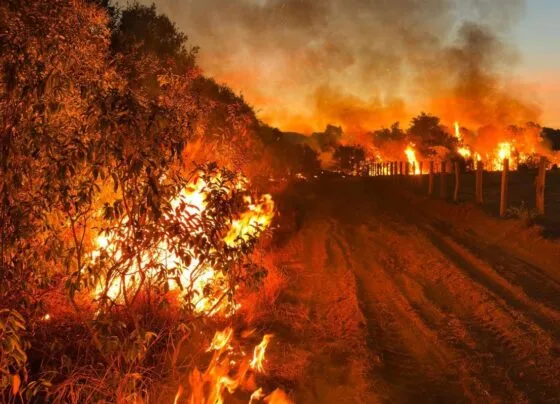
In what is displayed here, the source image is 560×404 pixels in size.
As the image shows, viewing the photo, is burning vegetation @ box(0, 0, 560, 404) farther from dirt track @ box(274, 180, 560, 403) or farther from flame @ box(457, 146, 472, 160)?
flame @ box(457, 146, 472, 160)

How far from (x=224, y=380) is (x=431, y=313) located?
5.59 meters

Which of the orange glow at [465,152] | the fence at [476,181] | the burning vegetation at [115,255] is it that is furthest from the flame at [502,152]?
the burning vegetation at [115,255]

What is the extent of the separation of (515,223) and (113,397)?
15194 millimetres

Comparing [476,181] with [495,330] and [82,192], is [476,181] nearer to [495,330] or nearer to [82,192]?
[495,330]

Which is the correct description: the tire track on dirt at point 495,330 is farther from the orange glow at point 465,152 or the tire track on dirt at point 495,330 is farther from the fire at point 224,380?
the orange glow at point 465,152

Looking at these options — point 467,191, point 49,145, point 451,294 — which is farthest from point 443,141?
point 49,145

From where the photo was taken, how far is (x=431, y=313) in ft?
33.6

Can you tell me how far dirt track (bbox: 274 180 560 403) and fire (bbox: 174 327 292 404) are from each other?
599mm

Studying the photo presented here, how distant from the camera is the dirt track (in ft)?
23.7

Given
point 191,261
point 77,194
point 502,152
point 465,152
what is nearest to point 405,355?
point 191,261

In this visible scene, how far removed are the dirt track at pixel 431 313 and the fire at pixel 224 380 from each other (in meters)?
0.60

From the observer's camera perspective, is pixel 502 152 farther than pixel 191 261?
Yes

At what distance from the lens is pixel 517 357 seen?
26.6 feet

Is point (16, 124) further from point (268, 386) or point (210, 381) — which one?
point (268, 386)
